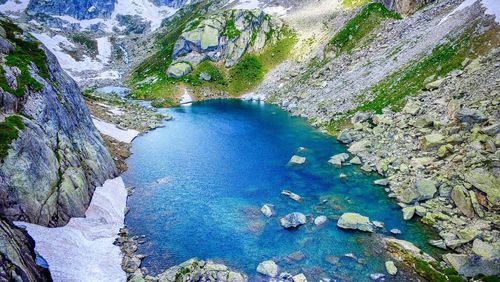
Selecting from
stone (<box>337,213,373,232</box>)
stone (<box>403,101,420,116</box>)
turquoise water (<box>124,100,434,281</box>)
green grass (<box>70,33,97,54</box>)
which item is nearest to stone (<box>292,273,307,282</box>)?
turquoise water (<box>124,100,434,281</box>)

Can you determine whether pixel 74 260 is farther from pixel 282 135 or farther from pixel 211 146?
pixel 282 135

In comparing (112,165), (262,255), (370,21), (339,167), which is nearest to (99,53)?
(370,21)

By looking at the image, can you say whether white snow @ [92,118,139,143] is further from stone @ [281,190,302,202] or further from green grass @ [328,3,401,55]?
green grass @ [328,3,401,55]

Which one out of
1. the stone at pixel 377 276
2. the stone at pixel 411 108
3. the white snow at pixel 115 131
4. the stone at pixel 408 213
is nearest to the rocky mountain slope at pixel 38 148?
the white snow at pixel 115 131

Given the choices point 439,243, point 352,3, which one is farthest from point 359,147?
point 352,3

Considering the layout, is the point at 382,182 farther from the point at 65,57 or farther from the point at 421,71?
the point at 65,57

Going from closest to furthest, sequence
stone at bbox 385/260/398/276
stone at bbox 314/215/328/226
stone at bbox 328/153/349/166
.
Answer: stone at bbox 385/260/398/276 < stone at bbox 314/215/328/226 < stone at bbox 328/153/349/166

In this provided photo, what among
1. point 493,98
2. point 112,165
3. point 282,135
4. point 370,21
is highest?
point 370,21
